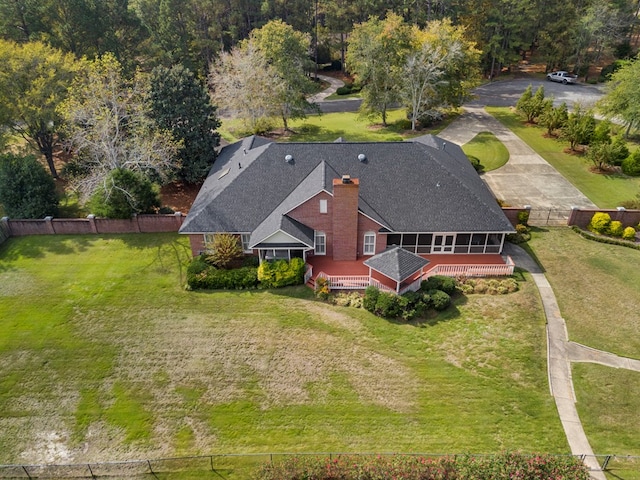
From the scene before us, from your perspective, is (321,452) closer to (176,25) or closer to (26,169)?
(26,169)

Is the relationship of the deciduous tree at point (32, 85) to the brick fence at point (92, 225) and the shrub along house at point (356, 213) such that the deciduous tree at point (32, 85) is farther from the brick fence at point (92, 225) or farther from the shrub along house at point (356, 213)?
the shrub along house at point (356, 213)

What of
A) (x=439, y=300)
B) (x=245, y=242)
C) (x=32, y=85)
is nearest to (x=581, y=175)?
(x=439, y=300)

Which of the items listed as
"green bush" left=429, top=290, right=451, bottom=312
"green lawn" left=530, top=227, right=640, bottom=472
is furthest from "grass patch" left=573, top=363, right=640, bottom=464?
"green bush" left=429, top=290, right=451, bottom=312

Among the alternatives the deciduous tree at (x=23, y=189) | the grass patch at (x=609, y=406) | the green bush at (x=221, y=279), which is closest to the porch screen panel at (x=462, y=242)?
the grass patch at (x=609, y=406)

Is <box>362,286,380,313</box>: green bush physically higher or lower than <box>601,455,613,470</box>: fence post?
higher

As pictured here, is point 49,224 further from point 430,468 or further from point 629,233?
point 629,233

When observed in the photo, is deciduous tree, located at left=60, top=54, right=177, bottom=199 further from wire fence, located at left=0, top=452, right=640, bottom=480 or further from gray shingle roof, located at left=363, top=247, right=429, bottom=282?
wire fence, located at left=0, top=452, right=640, bottom=480
